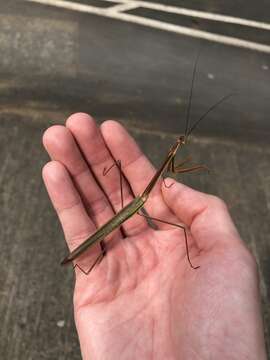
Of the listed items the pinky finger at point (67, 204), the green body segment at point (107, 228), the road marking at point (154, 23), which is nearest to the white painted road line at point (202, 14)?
the road marking at point (154, 23)

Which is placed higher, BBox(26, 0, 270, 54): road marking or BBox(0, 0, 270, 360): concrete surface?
BBox(26, 0, 270, 54): road marking

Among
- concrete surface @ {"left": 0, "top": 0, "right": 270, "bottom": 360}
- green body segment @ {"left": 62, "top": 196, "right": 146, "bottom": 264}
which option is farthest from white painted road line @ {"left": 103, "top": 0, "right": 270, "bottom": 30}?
green body segment @ {"left": 62, "top": 196, "right": 146, "bottom": 264}

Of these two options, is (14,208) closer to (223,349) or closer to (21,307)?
(21,307)

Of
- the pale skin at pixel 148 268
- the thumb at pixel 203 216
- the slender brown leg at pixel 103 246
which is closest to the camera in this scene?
the pale skin at pixel 148 268

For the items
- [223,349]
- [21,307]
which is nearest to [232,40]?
[21,307]

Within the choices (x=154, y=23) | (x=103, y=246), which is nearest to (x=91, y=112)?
(x=154, y=23)

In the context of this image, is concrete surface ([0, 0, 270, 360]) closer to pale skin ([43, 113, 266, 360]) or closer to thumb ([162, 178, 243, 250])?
pale skin ([43, 113, 266, 360])

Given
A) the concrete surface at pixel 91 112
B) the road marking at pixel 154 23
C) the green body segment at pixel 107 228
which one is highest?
the road marking at pixel 154 23

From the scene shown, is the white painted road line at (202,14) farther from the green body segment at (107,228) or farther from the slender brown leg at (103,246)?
the green body segment at (107,228)
